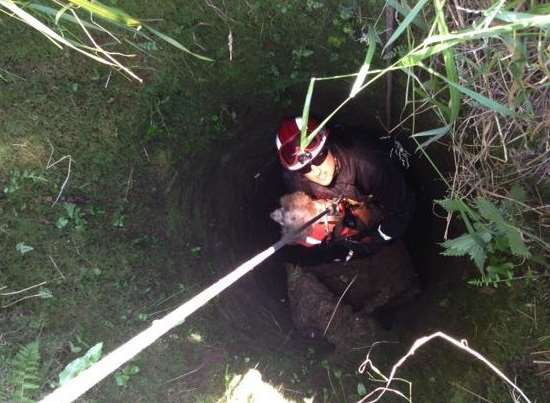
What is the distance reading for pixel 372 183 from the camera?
258cm

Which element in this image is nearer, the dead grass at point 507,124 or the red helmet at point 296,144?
the dead grass at point 507,124

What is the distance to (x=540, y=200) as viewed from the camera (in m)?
1.78

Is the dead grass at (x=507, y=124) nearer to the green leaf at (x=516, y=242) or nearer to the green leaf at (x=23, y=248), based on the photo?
the green leaf at (x=516, y=242)

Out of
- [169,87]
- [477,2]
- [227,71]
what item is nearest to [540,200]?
[477,2]

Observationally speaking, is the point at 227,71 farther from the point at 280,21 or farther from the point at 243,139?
the point at 243,139

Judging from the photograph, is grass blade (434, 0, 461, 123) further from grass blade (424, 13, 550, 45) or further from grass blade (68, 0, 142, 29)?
grass blade (68, 0, 142, 29)

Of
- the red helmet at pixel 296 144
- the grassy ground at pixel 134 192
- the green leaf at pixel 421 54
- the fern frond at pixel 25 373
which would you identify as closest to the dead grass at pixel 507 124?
the green leaf at pixel 421 54

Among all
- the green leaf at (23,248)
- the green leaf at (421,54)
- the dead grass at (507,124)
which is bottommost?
the green leaf at (23,248)

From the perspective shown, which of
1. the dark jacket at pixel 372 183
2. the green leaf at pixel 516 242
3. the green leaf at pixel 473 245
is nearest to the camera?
the green leaf at pixel 516 242

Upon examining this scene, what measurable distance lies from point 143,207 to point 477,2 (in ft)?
5.92

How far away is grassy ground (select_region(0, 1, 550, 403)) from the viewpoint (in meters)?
2.17

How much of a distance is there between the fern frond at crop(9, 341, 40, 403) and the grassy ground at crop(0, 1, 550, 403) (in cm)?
3

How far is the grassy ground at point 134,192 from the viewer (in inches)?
85.4

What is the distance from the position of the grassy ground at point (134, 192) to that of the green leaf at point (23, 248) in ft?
0.03
